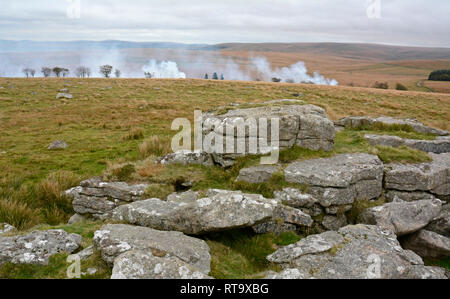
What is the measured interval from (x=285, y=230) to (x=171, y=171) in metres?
4.31

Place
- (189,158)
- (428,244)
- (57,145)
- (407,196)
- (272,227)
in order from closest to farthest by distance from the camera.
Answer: (272,227) → (428,244) → (407,196) → (189,158) → (57,145)

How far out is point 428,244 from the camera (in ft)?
24.3

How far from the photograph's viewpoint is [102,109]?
2547cm

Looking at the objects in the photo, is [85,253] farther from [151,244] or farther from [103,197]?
[103,197]

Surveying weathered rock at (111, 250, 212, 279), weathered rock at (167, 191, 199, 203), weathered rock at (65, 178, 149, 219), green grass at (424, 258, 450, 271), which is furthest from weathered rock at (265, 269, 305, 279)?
weathered rock at (65, 178, 149, 219)

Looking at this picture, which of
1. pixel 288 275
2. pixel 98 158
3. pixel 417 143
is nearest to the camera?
pixel 288 275

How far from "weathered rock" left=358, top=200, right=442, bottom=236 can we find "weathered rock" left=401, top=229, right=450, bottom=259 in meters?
Answer: 0.20

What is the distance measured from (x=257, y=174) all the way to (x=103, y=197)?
451 cm

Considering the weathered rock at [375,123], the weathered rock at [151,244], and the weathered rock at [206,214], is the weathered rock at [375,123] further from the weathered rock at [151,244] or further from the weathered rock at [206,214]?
the weathered rock at [151,244]

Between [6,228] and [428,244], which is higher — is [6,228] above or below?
above

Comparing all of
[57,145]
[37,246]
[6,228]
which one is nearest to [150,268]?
[37,246]

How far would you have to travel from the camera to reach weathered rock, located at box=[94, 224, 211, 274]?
214 inches
